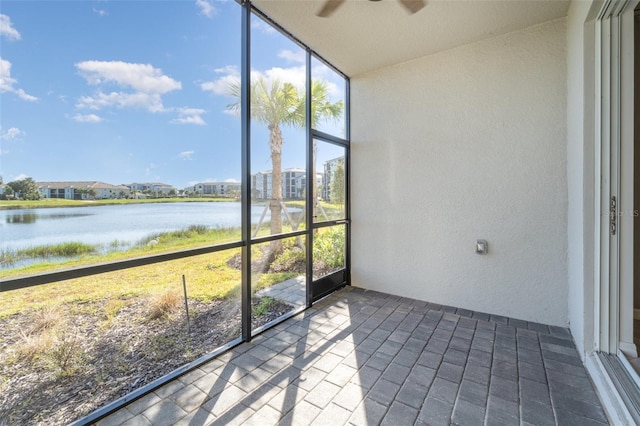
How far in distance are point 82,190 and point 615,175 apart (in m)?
3.29

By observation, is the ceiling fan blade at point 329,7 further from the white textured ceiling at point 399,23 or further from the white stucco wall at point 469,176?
the white stucco wall at point 469,176

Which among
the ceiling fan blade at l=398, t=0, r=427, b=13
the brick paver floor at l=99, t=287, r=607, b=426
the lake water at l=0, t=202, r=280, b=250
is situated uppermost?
the ceiling fan blade at l=398, t=0, r=427, b=13

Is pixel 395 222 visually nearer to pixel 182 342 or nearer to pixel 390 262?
pixel 390 262

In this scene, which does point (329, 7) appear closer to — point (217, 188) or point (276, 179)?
point (276, 179)

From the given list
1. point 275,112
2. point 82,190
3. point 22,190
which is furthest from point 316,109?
point 22,190

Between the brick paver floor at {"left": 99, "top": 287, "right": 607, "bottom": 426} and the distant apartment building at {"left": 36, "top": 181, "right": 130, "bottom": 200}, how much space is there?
1275mm

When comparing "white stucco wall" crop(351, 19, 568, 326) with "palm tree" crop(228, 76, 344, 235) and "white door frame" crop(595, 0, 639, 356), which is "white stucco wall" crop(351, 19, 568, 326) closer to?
"white door frame" crop(595, 0, 639, 356)

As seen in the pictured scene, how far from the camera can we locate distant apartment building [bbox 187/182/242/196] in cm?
215

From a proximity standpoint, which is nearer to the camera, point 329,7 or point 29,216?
point 29,216

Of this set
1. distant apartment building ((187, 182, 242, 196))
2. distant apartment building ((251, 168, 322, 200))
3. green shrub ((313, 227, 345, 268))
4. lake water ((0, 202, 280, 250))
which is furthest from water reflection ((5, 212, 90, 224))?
green shrub ((313, 227, 345, 268))

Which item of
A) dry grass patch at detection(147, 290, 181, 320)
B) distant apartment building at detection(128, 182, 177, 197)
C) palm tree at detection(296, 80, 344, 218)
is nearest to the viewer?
distant apartment building at detection(128, 182, 177, 197)

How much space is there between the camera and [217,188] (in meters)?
2.28

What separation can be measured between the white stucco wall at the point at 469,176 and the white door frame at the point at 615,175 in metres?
0.80

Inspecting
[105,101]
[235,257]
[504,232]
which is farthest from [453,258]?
[105,101]
